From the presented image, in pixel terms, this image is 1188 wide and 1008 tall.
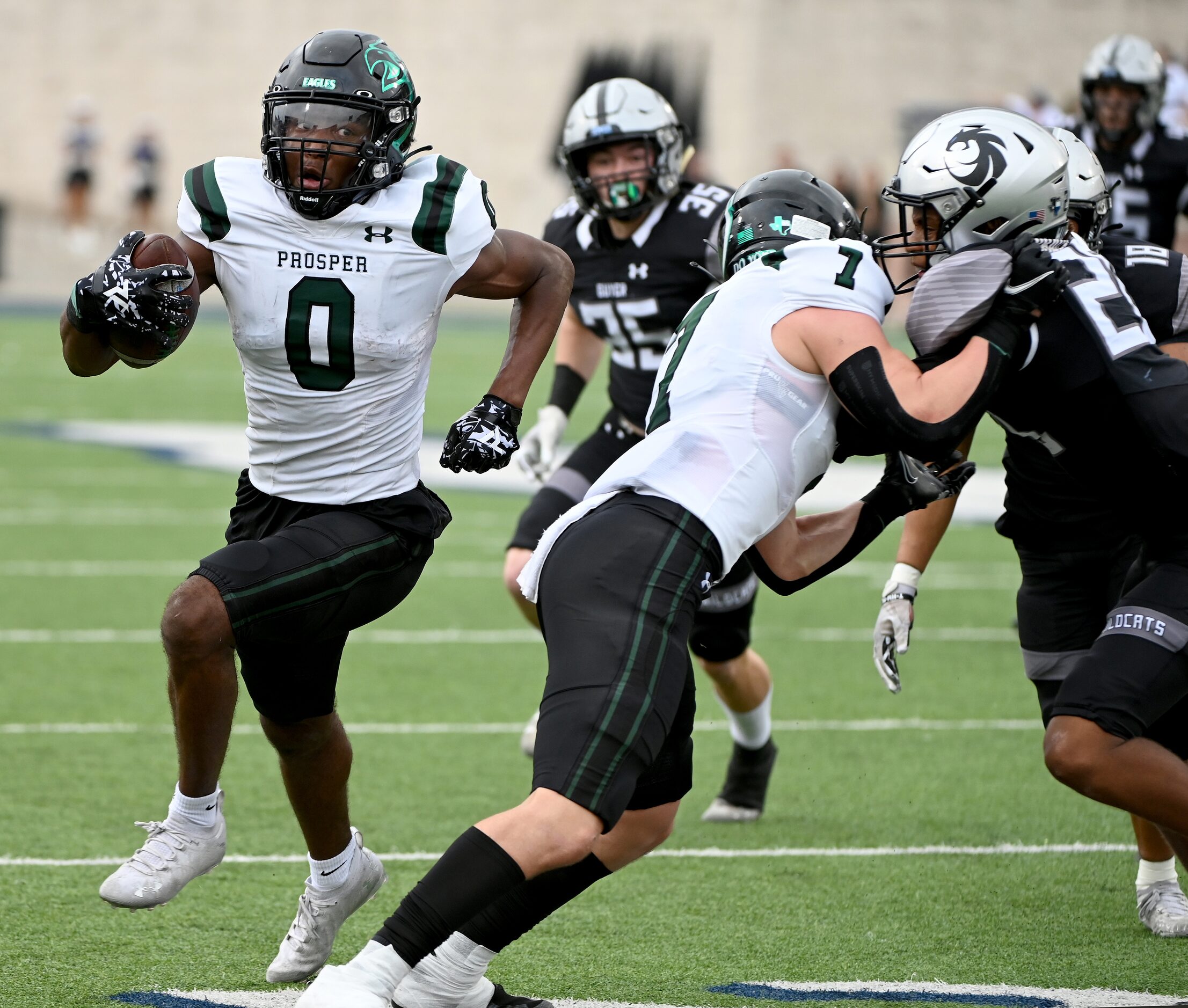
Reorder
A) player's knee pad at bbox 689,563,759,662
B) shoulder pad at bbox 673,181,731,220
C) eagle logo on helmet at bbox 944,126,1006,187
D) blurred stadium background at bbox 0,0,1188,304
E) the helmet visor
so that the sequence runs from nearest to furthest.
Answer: eagle logo on helmet at bbox 944,126,1006,187, the helmet visor, player's knee pad at bbox 689,563,759,662, shoulder pad at bbox 673,181,731,220, blurred stadium background at bbox 0,0,1188,304

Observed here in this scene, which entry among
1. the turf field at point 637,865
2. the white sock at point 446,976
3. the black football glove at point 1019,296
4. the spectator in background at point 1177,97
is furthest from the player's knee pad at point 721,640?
the spectator in background at point 1177,97

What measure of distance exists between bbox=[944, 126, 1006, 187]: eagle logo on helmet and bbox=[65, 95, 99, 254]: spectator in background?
2954cm

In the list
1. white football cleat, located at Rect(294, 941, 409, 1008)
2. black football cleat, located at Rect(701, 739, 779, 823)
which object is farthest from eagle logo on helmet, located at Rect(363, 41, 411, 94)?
black football cleat, located at Rect(701, 739, 779, 823)

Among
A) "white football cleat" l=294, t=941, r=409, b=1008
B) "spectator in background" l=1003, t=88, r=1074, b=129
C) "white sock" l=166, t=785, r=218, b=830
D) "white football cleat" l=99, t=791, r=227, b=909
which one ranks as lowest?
"white football cleat" l=99, t=791, r=227, b=909

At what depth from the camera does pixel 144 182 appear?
103 feet

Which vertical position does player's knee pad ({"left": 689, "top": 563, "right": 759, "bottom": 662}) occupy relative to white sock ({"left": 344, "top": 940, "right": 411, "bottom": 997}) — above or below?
below

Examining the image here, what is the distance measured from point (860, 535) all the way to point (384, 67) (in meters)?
1.43

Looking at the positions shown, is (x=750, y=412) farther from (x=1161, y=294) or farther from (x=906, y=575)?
(x=1161, y=294)

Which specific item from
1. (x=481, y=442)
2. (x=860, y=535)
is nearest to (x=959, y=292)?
(x=860, y=535)

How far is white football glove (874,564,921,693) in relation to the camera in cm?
371

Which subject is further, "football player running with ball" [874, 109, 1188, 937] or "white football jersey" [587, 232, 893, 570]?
"football player running with ball" [874, 109, 1188, 937]

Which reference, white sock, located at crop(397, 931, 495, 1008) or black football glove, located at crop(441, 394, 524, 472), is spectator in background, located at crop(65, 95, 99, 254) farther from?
white sock, located at crop(397, 931, 495, 1008)

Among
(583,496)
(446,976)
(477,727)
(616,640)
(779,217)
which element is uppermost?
(779,217)

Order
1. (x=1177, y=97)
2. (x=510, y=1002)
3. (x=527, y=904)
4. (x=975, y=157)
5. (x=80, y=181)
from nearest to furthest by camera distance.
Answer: (x=527, y=904), (x=510, y=1002), (x=975, y=157), (x=1177, y=97), (x=80, y=181)
